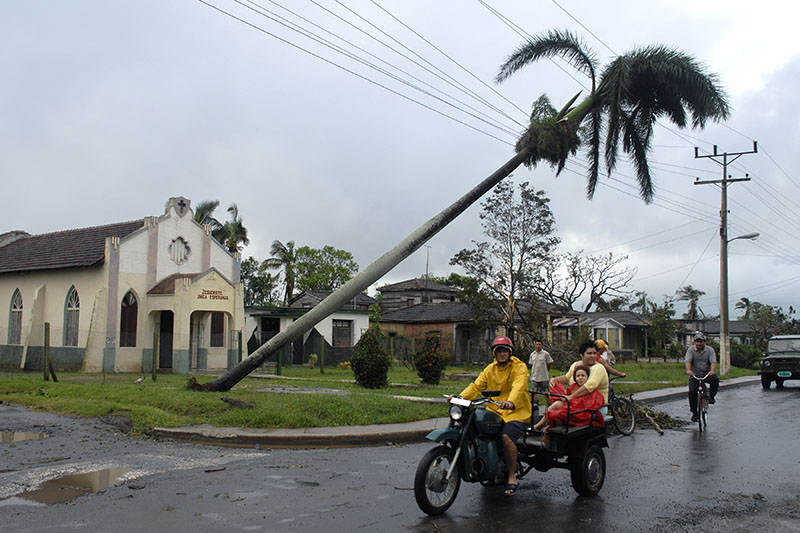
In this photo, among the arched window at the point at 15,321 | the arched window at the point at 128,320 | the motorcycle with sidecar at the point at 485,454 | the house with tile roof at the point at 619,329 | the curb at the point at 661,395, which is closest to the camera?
the motorcycle with sidecar at the point at 485,454

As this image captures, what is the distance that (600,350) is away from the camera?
40.9 ft

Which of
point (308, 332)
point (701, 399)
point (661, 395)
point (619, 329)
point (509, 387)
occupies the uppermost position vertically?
point (619, 329)

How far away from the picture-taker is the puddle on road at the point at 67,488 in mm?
6652

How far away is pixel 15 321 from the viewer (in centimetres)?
2894

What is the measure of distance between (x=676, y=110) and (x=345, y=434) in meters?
16.1

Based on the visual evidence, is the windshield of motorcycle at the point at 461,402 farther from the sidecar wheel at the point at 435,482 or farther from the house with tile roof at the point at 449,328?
the house with tile roof at the point at 449,328

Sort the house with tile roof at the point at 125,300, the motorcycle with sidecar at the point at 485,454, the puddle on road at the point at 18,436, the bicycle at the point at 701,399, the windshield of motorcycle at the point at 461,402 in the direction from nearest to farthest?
the motorcycle with sidecar at the point at 485,454 → the windshield of motorcycle at the point at 461,402 → the puddle on road at the point at 18,436 → the bicycle at the point at 701,399 → the house with tile roof at the point at 125,300

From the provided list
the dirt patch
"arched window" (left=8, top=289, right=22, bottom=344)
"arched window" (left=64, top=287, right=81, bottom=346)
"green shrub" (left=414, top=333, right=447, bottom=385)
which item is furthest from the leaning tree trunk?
"arched window" (left=8, top=289, right=22, bottom=344)

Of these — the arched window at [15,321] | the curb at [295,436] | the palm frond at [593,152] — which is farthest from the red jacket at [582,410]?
the arched window at [15,321]

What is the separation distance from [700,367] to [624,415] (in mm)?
1890

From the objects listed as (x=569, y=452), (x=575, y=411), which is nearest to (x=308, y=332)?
(x=575, y=411)

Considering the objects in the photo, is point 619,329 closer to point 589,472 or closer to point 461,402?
point 589,472

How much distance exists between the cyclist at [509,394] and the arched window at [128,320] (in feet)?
73.9

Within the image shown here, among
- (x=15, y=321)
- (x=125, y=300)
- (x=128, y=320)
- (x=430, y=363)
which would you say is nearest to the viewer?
(x=430, y=363)
